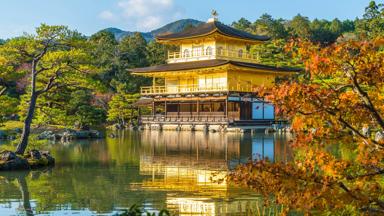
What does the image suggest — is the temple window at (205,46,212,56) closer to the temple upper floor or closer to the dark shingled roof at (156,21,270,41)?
the temple upper floor

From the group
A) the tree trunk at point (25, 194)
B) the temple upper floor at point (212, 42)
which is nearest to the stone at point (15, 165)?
the tree trunk at point (25, 194)

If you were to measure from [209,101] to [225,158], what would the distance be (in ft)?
76.1

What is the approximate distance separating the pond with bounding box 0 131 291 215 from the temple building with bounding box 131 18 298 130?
19.2 meters

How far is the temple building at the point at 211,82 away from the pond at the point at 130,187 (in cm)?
1915

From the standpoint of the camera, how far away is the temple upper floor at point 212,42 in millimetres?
41156

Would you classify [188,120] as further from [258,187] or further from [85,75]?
[258,187]

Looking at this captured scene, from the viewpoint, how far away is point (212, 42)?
4184 centimetres

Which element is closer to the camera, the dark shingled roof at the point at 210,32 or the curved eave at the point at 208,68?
the curved eave at the point at 208,68

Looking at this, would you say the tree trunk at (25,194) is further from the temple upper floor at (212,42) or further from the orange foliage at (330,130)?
the temple upper floor at (212,42)

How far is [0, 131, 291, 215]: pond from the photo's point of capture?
9.44 meters

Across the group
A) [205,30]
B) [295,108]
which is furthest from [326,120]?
[205,30]

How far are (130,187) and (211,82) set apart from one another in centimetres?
2978

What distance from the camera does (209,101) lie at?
40.9 metres

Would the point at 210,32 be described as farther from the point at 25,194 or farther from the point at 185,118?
the point at 25,194
